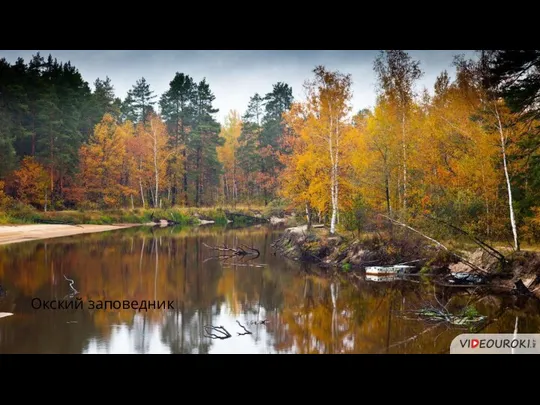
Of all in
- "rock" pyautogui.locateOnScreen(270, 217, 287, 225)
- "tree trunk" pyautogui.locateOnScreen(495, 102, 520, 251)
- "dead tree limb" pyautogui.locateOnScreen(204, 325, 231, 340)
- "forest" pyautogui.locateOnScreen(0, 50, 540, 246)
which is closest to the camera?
"dead tree limb" pyautogui.locateOnScreen(204, 325, 231, 340)

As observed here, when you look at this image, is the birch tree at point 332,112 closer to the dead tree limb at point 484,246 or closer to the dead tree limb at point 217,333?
the dead tree limb at point 484,246

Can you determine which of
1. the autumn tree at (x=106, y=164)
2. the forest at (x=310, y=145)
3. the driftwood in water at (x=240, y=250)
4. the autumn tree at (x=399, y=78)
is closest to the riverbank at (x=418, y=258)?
the forest at (x=310, y=145)

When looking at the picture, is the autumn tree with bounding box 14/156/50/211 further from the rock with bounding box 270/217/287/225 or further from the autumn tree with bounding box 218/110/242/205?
the rock with bounding box 270/217/287/225

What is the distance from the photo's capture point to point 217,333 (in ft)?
23.4

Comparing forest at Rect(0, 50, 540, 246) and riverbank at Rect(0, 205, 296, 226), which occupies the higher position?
forest at Rect(0, 50, 540, 246)

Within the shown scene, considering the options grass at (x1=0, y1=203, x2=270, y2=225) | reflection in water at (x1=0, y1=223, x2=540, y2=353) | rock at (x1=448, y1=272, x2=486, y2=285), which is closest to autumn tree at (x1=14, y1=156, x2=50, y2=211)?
grass at (x1=0, y1=203, x2=270, y2=225)

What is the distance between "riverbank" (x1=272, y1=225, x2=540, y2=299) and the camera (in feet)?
29.7

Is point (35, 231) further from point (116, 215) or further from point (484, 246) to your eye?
point (484, 246)

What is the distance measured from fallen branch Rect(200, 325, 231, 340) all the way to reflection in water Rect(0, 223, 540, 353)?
9cm

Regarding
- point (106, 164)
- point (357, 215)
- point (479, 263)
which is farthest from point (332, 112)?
point (106, 164)

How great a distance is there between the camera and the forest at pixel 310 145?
31.3 feet

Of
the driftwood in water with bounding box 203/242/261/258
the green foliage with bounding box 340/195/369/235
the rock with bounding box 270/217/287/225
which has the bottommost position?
the driftwood in water with bounding box 203/242/261/258
